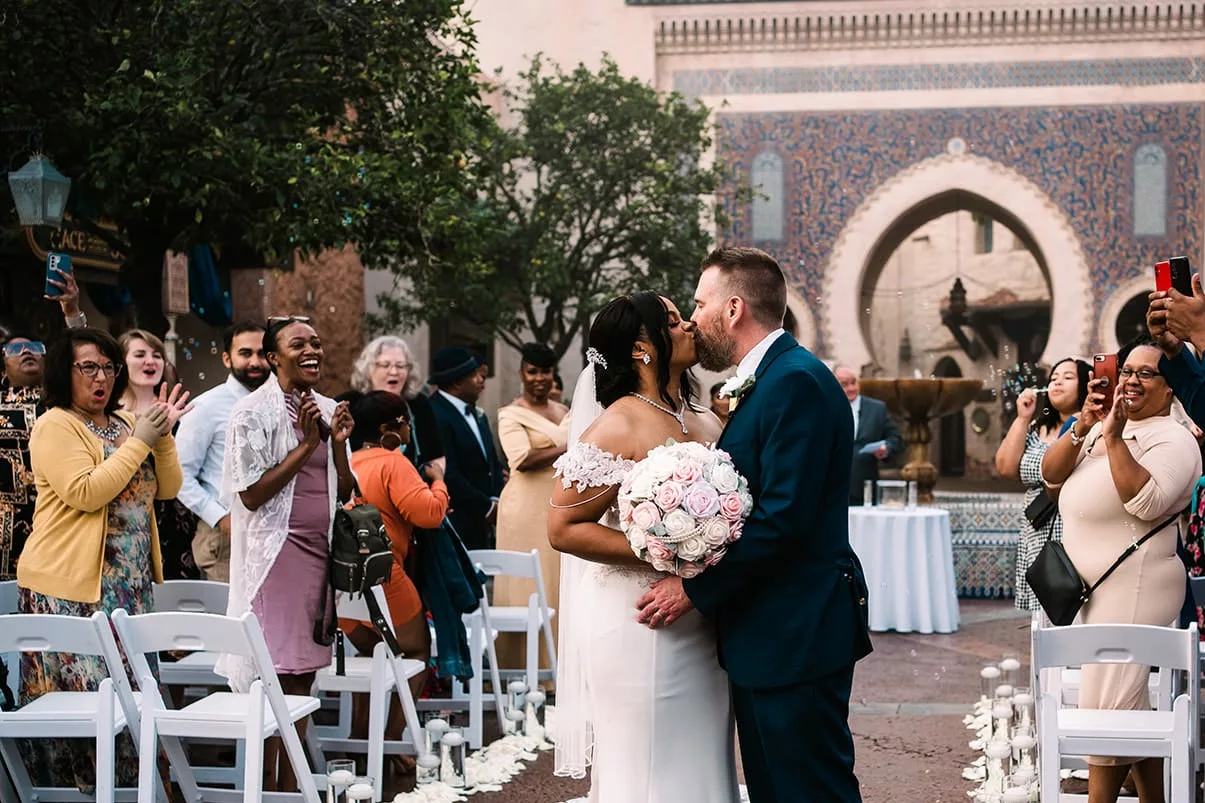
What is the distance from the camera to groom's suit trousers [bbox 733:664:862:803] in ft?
9.84

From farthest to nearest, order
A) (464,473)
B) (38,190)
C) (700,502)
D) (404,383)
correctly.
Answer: (38,190)
(464,473)
(404,383)
(700,502)

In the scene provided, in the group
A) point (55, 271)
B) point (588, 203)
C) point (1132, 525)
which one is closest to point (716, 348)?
point (1132, 525)

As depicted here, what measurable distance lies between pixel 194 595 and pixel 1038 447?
407cm

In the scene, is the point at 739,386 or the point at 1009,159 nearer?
the point at 739,386

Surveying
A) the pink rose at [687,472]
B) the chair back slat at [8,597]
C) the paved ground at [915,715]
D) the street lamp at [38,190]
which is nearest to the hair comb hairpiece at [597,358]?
the pink rose at [687,472]

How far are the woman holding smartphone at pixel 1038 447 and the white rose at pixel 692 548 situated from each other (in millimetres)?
3160

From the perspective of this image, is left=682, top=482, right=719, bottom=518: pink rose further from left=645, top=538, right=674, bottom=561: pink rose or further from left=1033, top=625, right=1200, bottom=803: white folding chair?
left=1033, top=625, right=1200, bottom=803: white folding chair

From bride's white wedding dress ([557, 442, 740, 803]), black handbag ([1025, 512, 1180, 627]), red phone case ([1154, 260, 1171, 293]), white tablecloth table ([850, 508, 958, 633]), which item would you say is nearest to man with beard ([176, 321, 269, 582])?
bride's white wedding dress ([557, 442, 740, 803])

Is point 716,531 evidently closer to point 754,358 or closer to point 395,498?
point 754,358

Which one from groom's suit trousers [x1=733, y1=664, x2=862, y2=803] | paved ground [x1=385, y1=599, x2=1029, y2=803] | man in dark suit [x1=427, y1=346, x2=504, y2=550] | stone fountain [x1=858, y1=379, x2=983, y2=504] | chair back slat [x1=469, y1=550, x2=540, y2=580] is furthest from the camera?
stone fountain [x1=858, y1=379, x2=983, y2=504]

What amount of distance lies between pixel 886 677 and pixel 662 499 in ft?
16.2

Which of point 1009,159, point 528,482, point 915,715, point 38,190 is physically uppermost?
point 1009,159

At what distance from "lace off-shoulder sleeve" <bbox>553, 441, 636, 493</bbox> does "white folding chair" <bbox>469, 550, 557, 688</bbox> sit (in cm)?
262

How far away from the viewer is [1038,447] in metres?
6.70
